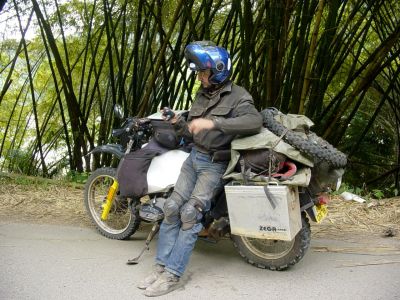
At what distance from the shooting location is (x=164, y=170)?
10.1ft

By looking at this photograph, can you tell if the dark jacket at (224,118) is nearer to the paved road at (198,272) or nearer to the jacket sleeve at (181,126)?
the jacket sleeve at (181,126)

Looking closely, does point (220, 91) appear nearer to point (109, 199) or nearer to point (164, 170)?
point (164, 170)

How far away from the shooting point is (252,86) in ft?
17.3

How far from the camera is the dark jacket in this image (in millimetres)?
2631

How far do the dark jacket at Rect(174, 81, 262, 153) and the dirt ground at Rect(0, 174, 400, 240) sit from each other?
1.28 metres

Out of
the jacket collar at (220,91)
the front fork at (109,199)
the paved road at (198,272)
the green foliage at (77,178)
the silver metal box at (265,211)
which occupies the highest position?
the jacket collar at (220,91)

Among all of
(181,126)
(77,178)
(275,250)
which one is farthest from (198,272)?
(77,178)

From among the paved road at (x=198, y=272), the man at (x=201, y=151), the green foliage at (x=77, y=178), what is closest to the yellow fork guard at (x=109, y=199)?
the paved road at (x=198, y=272)

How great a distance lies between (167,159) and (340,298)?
1288mm

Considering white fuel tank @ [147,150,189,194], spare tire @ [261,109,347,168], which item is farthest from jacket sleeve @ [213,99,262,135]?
white fuel tank @ [147,150,189,194]

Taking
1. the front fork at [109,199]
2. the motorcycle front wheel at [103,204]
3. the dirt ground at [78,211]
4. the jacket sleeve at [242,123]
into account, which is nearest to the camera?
the jacket sleeve at [242,123]

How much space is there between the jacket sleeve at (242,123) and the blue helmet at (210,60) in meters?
0.23

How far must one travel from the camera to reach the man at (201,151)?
262 cm

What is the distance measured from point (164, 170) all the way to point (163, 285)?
2.54 feet
